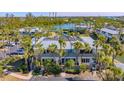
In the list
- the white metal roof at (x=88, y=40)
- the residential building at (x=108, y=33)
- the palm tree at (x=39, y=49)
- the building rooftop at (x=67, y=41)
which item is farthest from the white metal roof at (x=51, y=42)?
the residential building at (x=108, y=33)

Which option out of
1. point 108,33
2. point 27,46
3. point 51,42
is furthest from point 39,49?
point 108,33

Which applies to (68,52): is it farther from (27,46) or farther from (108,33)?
(108,33)

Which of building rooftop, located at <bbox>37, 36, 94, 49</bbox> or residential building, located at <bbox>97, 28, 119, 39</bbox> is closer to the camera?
building rooftop, located at <bbox>37, 36, 94, 49</bbox>

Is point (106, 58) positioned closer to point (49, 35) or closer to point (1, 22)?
point (49, 35)

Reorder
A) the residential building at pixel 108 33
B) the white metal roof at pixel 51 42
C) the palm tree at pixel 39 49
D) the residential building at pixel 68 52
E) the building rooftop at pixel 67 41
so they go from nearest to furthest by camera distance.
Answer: the residential building at pixel 68 52
the palm tree at pixel 39 49
the building rooftop at pixel 67 41
the white metal roof at pixel 51 42
the residential building at pixel 108 33

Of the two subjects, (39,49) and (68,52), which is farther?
(68,52)

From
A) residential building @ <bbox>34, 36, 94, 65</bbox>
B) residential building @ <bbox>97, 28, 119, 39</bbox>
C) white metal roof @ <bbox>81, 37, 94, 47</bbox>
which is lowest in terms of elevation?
residential building @ <bbox>34, 36, 94, 65</bbox>

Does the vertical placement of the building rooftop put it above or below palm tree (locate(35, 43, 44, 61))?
above

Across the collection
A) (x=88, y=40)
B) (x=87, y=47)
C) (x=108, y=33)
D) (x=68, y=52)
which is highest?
(x=108, y=33)

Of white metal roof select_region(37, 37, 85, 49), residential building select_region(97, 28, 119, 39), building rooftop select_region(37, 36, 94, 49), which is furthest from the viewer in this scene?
residential building select_region(97, 28, 119, 39)

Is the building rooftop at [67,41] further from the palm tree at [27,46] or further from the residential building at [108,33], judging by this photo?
the residential building at [108,33]

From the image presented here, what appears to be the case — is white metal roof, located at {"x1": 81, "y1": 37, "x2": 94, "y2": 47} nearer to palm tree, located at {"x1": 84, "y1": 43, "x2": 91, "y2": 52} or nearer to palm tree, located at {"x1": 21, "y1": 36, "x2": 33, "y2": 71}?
palm tree, located at {"x1": 84, "y1": 43, "x2": 91, "y2": 52}

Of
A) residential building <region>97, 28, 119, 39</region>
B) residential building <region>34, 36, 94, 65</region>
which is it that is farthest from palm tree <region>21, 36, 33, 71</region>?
residential building <region>97, 28, 119, 39</region>
